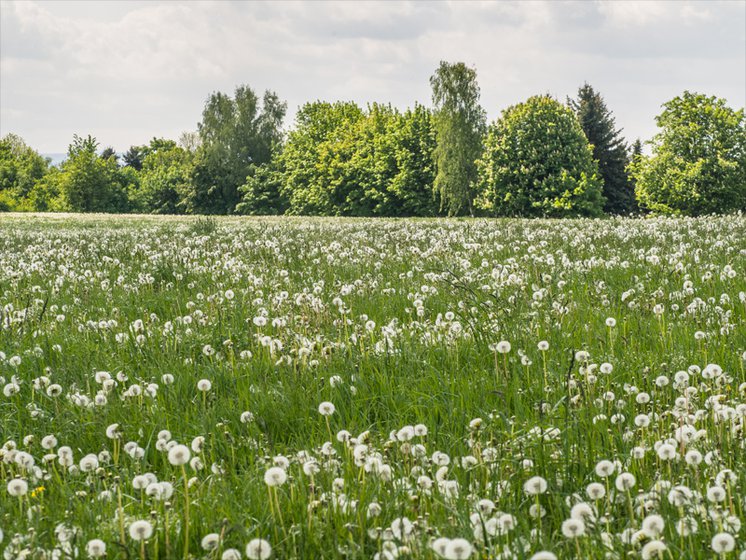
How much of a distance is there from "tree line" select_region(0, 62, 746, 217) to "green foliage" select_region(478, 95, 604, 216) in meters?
0.11

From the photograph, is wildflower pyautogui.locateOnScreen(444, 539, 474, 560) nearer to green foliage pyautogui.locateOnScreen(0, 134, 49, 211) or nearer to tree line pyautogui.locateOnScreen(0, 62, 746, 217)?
tree line pyautogui.locateOnScreen(0, 62, 746, 217)

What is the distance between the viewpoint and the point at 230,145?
94.4 meters

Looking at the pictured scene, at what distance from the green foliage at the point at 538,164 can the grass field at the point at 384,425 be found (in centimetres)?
4655

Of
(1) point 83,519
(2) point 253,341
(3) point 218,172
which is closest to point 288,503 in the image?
(1) point 83,519

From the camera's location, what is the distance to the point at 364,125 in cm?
7775

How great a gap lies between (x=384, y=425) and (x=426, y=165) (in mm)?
66528

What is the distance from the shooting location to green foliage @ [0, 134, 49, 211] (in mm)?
106688

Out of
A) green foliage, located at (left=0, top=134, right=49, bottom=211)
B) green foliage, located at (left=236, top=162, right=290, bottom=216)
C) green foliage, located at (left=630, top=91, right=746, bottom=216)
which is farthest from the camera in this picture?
green foliage, located at (left=0, top=134, right=49, bottom=211)

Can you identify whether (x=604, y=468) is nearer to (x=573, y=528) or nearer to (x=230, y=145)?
(x=573, y=528)

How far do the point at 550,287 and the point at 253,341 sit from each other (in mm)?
2995

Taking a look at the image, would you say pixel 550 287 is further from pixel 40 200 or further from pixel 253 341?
pixel 40 200

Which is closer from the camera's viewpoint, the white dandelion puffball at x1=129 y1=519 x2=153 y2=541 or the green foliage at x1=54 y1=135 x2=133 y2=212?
the white dandelion puffball at x1=129 y1=519 x2=153 y2=541

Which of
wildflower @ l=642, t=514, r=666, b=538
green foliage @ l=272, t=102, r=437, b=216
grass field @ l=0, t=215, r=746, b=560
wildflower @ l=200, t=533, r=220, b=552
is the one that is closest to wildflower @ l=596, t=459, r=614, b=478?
grass field @ l=0, t=215, r=746, b=560

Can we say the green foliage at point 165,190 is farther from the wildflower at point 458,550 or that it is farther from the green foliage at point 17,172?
the wildflower at point 458,550
